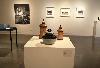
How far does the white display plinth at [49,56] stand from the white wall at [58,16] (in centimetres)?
973

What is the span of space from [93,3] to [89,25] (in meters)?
1.42

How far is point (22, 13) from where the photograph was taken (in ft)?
44.8

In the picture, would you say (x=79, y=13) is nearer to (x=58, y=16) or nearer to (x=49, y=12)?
(x=58, y=16)

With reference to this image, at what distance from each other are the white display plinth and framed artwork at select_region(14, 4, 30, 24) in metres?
9.89

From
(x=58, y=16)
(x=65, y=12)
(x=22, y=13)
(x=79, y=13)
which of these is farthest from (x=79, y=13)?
(x=22, y=13)

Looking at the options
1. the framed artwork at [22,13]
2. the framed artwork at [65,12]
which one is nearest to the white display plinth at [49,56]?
the framed artwork at [65,12]

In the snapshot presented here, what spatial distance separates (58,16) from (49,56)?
9.86m

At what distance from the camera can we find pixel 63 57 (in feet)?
12.6

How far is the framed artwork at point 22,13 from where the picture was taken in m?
13.6

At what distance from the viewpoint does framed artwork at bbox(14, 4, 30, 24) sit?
13.6 m

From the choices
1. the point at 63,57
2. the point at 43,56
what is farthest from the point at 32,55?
the point at 63,57

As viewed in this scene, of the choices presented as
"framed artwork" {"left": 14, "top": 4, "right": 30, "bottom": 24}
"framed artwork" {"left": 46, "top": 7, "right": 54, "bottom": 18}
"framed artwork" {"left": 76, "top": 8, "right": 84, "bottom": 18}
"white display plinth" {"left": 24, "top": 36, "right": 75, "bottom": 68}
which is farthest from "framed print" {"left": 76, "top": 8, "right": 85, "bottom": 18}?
"white display plinth" {"left": 24, "top": 36, "right": 75, "bottom": 68}

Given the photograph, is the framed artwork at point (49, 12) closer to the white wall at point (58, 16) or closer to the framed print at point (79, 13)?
the white wall at point (58, 16)

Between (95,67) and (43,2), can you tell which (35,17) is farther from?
(95,67)
